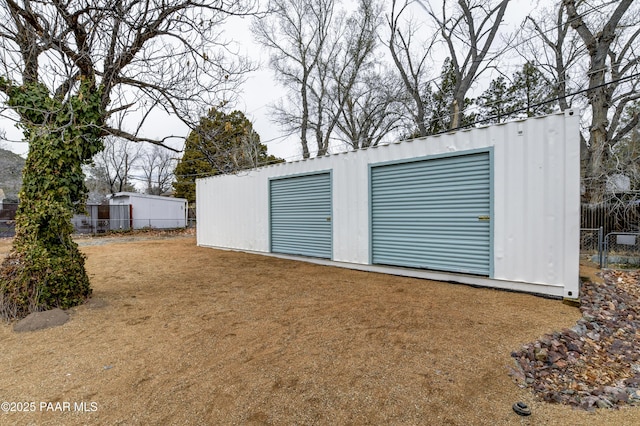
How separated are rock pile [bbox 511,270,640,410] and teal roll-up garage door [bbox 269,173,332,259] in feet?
15.0

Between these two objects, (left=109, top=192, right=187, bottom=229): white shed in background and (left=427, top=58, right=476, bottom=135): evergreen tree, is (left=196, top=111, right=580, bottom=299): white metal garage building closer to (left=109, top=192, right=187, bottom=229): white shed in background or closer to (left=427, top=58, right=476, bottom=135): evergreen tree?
(left=427, top=58, right=476, bottom=135): evergreen tree

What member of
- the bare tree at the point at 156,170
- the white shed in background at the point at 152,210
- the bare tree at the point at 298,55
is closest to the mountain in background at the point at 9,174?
the bare tree at the point at 156,170

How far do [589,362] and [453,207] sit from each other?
2899mm

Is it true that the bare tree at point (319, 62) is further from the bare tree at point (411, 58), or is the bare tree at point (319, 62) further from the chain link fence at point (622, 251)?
→ the chain link fence at point (622, 251)

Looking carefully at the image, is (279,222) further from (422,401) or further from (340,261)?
(422,401)

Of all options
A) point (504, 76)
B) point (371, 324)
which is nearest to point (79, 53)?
point (371, 324)

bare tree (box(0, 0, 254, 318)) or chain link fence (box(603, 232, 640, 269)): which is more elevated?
bare tree (box(0, 0, 254, 318))

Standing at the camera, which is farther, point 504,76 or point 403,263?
point 504,76

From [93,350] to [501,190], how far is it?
5506 mm

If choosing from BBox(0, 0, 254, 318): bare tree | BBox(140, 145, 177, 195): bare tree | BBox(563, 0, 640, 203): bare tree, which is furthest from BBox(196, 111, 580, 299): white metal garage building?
BBox(140, 145, 177, 195): bare tree

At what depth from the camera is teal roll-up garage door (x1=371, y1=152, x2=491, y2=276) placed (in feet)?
15.8

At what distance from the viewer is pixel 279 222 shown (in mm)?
8094

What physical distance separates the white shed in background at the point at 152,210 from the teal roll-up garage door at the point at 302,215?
41.3 feet

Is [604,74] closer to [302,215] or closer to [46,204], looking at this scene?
[302,215]
